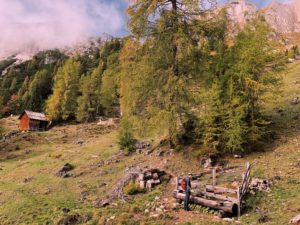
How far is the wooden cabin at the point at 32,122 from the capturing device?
67.8m

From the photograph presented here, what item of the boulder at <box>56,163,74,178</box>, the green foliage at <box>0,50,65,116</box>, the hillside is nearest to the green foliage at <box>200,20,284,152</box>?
the hillside

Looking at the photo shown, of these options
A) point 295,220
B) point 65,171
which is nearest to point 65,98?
point 65,171

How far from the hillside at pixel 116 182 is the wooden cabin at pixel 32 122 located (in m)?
28.2

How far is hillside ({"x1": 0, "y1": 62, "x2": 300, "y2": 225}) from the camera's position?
16.0 metres

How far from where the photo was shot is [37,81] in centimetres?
10525

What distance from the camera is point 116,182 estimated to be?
23906mm

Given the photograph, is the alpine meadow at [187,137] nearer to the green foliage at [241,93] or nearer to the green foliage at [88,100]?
the green foliage at [241,93]

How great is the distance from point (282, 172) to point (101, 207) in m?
11.8

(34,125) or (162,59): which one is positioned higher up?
(162,59)

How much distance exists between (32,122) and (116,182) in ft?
166

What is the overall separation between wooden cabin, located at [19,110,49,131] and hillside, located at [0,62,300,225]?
92.7ft

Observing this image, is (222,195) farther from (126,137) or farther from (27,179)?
(27,179)

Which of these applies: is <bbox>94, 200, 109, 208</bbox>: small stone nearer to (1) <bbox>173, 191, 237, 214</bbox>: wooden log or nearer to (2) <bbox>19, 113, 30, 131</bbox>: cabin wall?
(1) <bbox>173, 191, 237, 214</bbox>: wooden log

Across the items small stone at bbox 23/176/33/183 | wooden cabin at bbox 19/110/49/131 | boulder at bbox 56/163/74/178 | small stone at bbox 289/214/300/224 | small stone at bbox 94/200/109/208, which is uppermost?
wooden cabin at bbox 19/110/49/131
